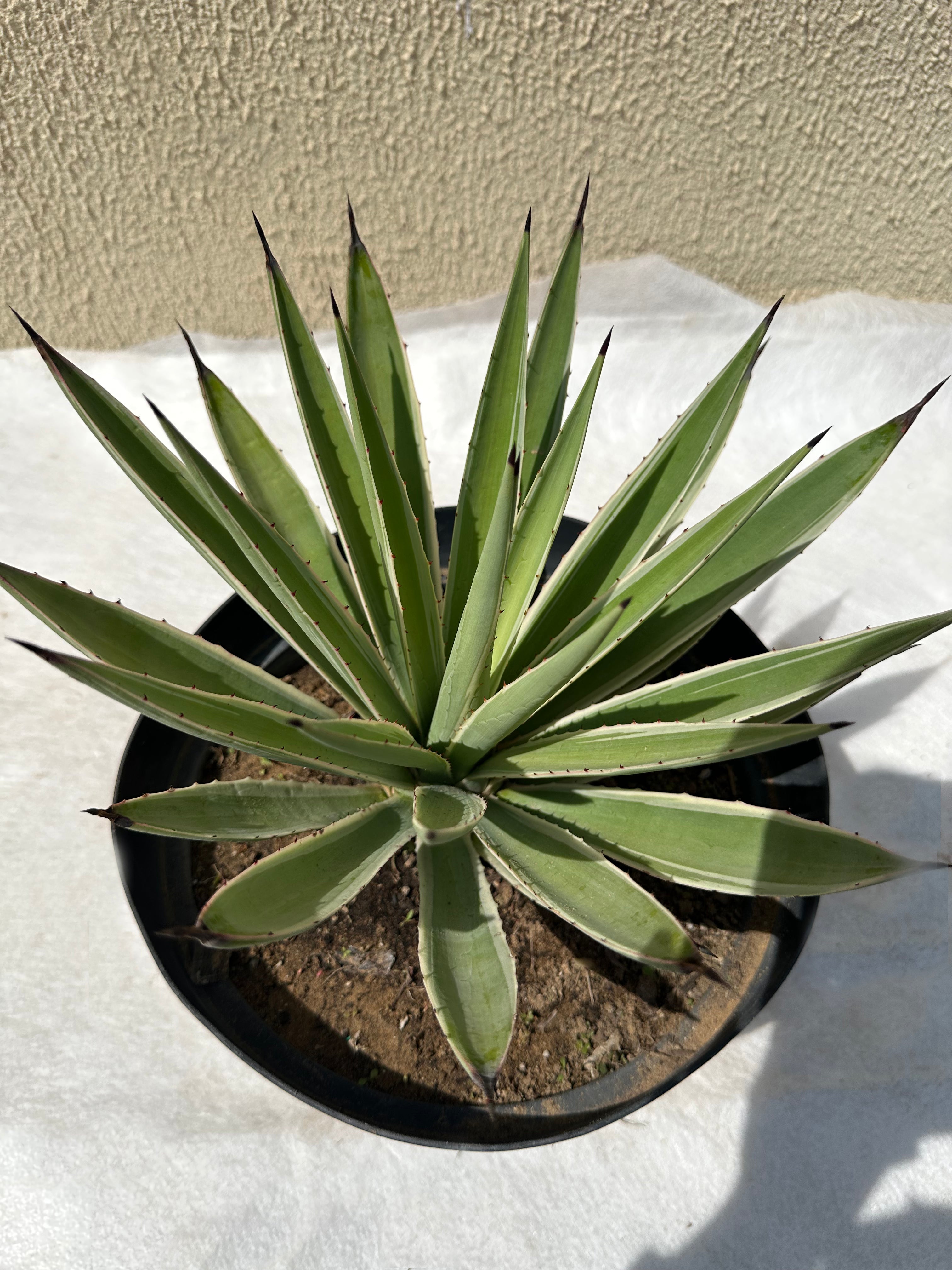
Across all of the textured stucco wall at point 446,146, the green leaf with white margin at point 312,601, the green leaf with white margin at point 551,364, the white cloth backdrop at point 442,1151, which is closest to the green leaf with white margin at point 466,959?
the green leaf with white margin at point 312,601

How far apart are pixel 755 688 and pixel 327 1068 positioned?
0.49 m

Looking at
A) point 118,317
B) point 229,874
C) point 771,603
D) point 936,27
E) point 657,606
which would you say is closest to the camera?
point 657,606

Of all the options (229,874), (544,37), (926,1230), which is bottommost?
(926,1230)

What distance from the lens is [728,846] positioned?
591mm

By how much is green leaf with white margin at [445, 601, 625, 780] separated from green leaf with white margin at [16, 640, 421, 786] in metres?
0.04

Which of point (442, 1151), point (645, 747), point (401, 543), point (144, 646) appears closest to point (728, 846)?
point (645, 747)

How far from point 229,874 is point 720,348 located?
1000 mm

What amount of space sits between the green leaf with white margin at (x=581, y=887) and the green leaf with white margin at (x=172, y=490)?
8.1 inches

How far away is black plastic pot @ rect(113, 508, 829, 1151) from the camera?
72cm

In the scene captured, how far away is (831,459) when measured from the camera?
63cm

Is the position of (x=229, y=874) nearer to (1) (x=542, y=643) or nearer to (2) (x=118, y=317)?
(1) (x=542, y=643)

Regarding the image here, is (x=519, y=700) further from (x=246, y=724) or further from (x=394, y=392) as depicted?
(x=394, y=392)

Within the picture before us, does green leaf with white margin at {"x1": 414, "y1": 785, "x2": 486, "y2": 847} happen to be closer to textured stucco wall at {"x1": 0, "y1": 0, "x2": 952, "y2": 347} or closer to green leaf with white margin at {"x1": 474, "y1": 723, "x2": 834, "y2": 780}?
green leaf with white margin at {"x1": 474, "y1": 723, "x2": 834, "y2": 780}

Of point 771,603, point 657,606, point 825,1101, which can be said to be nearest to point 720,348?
point 771,603
